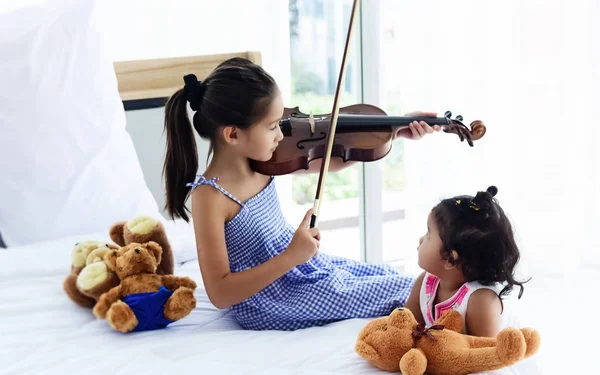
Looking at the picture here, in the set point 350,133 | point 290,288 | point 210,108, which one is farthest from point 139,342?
point 350,133

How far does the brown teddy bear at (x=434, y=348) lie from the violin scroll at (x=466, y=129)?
0.51 m

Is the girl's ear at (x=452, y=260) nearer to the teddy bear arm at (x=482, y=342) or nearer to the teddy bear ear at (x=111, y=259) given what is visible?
the teddy bear arm at (x=482, y=342)

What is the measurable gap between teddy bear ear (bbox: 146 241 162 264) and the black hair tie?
30cm

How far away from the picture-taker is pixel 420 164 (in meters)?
2.77

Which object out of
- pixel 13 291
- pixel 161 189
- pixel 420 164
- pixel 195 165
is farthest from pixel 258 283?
pixel 420 164

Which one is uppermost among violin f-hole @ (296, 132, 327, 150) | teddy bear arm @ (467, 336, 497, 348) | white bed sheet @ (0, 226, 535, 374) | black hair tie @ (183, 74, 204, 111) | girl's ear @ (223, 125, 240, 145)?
black hair tie @ (183, 74, 204, 111)

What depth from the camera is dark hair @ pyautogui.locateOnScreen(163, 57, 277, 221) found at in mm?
1415

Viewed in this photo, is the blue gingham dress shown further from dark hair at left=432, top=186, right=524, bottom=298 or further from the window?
the window

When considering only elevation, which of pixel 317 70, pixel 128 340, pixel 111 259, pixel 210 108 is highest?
pixel 210 108

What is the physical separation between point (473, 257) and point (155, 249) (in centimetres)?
63

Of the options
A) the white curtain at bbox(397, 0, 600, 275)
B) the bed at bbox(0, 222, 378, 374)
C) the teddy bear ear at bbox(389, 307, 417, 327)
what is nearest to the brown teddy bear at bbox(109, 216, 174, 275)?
the bed at bbox(0, 222, 378, 374)

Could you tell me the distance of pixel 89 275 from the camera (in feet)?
4.83

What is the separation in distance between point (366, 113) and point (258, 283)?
59 cm

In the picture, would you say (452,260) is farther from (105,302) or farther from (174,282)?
(105,302)
